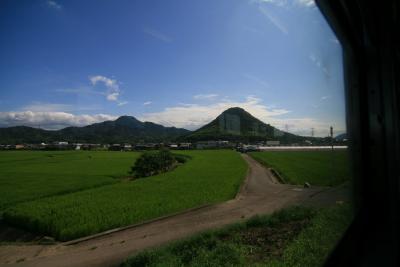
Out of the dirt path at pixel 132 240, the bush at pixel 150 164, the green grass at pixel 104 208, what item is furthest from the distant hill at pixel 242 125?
the bush at pixel 150 164

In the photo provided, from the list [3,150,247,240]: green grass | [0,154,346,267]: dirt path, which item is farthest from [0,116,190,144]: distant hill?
[3,150,247,240]: green grass

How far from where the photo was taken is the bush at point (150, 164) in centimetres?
A: 2466

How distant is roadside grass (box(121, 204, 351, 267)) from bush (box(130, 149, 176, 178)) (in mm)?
18151

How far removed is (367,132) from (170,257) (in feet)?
11.7

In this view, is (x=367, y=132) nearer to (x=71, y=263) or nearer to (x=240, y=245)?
(x=240, y=245)

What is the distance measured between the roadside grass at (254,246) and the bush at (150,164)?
18151mm

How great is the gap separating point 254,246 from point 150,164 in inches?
825

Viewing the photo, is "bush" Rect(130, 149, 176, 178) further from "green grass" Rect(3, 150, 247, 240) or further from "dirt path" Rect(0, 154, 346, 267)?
"dirt path" Rect(0, 154, 346, 267)

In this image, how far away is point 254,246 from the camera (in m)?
5.21

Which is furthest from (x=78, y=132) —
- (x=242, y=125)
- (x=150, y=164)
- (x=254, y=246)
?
(x=150, y=164)

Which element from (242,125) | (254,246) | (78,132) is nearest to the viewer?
(78,132)

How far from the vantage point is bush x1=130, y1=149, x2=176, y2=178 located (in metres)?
24.7

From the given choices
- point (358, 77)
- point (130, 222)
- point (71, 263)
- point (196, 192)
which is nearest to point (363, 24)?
point (358, 77)

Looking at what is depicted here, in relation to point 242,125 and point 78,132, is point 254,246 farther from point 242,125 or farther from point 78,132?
point 242,125
